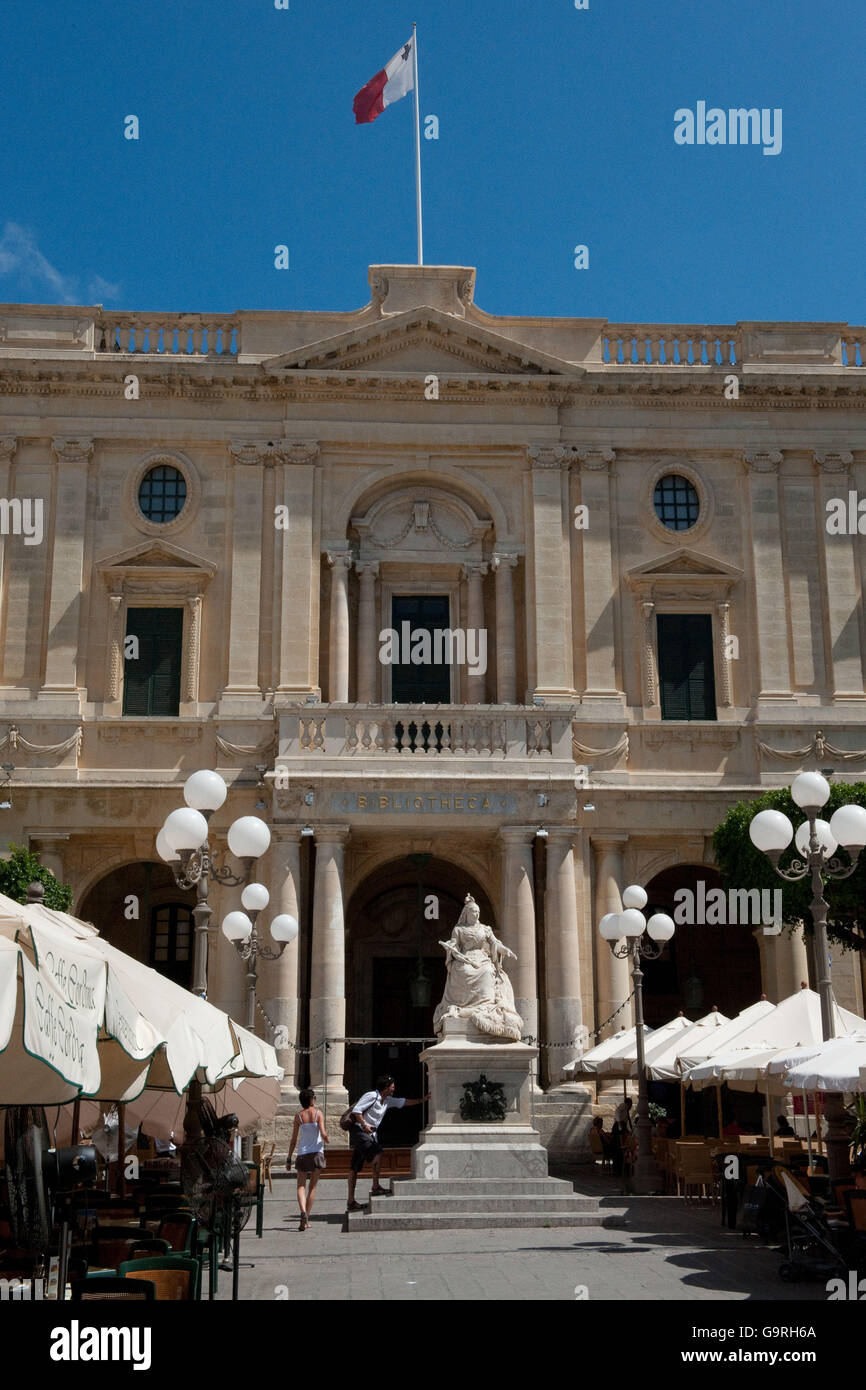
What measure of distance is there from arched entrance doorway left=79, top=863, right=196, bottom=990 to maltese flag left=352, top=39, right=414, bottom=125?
18.0 meters

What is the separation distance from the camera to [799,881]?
2614 cm

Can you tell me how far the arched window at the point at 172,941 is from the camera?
3331 centimetres

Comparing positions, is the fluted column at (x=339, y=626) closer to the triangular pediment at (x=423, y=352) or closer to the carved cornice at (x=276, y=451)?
the carved cornice at (x=276, y=451)

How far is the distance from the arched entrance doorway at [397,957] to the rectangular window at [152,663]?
637 cm

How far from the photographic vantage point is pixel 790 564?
110 ft

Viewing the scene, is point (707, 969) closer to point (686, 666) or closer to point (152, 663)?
point (686, 666)

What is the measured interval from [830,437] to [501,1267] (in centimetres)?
2483

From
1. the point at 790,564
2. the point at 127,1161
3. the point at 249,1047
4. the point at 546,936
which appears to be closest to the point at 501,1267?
the point at 249,1047

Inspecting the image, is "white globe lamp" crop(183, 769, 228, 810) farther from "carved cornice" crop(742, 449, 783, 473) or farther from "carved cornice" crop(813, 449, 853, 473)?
"carved cornice" crop(813, 449, 853, 473)

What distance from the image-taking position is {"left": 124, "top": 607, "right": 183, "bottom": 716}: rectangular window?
32188mm

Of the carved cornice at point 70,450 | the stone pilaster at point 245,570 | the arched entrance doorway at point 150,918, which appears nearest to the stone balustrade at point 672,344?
the stone pilaster at point 245,570

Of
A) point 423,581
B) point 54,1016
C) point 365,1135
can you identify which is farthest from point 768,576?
point 54,1016

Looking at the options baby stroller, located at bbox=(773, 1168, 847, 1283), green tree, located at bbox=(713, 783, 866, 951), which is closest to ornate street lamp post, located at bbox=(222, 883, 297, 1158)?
baby stroller, located at bbox=(773, 1168, 847, 1283)
